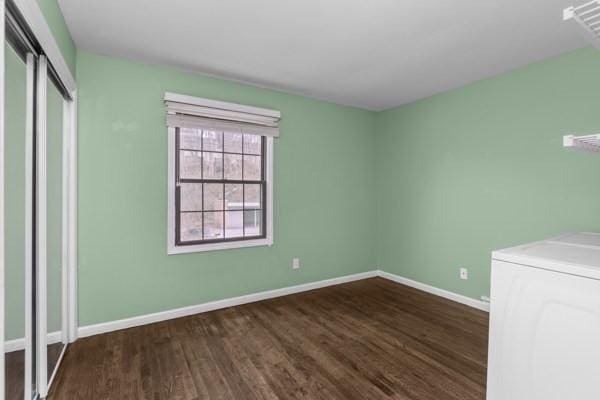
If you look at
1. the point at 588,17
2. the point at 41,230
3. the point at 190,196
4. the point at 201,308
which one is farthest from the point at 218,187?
the point at 588,17

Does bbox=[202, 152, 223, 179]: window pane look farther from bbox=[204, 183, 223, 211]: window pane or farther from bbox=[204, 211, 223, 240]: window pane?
bbox=[204, 211, 223, 240]: window pane

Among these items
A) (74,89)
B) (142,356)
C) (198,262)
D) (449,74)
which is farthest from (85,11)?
(449,74)

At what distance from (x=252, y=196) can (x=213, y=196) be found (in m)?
0.47

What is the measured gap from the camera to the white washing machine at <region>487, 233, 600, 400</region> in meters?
1.06

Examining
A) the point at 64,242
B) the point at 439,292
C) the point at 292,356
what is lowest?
the point at 292,356

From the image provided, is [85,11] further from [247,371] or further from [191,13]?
[247,371]

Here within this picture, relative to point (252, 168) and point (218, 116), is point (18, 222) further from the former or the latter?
point (252, 168)

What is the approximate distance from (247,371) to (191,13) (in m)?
2.54

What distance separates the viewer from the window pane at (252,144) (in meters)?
3.45

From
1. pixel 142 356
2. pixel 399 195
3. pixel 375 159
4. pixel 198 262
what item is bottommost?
pixel 142 356

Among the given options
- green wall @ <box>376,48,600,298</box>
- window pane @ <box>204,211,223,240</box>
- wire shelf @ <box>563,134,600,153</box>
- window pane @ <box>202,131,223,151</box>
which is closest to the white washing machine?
wire shelf @ <box>563,134,600,153</box>

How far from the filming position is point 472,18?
210 cm

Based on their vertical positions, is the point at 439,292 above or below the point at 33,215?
below

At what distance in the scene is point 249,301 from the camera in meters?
3.42
